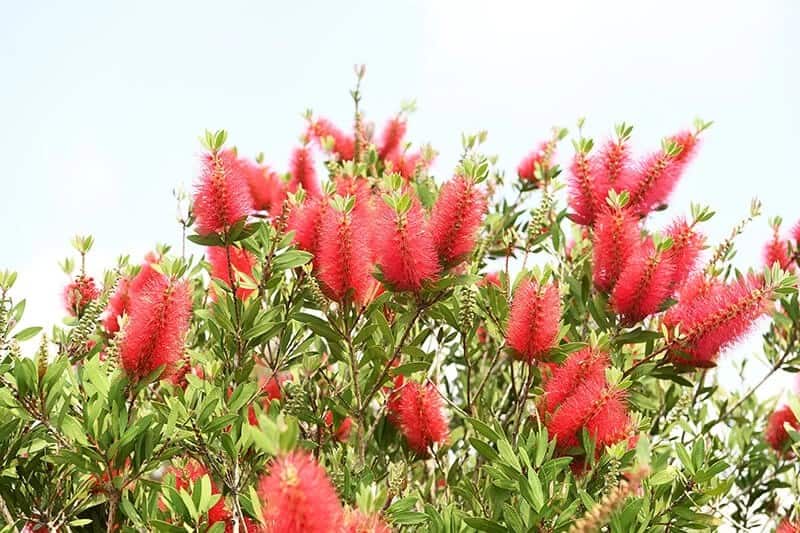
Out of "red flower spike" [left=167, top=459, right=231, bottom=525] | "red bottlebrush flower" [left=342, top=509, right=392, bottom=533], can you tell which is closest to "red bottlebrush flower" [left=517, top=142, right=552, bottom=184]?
"red flower spike" [left=167, top=459, right=231, bottom=525]

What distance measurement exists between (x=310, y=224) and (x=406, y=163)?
6.69 feet

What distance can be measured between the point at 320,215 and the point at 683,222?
1.09 meters

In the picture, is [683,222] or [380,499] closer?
[380,499]

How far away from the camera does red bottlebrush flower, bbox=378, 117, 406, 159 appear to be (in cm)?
450

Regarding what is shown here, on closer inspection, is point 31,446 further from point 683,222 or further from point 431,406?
point 683,222

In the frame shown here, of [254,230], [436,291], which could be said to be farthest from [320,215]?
[436,291]

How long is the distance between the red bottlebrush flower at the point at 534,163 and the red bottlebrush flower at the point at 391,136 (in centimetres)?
67

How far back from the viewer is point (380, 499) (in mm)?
1631

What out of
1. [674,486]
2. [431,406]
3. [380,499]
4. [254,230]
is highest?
[254,230]

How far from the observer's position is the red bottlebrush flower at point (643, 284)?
249cm

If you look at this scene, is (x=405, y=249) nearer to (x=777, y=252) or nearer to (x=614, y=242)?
(x=614, y=242)

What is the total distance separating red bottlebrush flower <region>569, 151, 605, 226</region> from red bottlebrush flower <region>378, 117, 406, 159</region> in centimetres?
163

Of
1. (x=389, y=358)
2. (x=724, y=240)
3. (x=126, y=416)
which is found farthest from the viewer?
(x=724, y=240)

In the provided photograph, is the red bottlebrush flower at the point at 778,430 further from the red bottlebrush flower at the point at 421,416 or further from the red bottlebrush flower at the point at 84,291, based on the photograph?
the red bottlebrush flower at the point at 84,291
